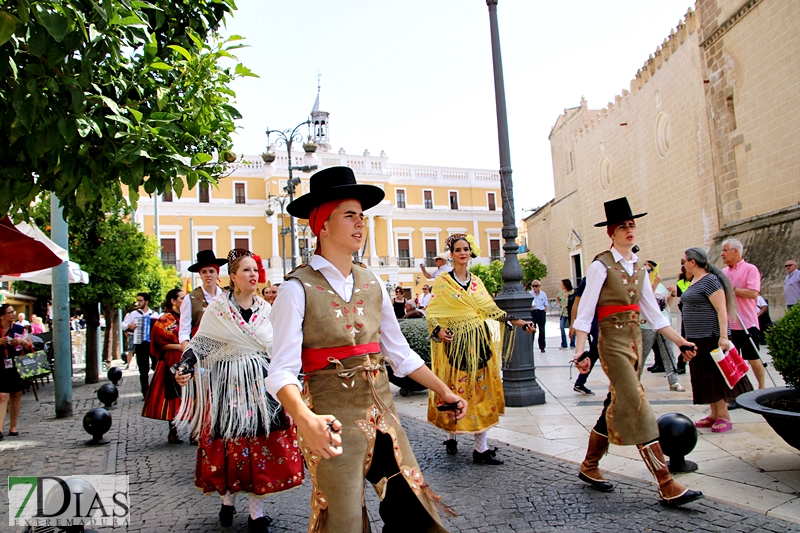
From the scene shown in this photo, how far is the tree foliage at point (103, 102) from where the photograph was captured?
130 inches

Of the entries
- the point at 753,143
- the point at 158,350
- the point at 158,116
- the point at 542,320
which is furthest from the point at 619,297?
the point at 753,143

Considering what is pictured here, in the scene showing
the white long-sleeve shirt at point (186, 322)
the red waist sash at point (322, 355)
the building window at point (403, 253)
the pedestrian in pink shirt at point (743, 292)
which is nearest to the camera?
the red waist sash at point (322, 355)

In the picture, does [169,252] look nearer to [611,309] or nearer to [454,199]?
[454,199]

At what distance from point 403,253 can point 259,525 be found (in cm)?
4772

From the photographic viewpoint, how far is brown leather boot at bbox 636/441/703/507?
394 cm

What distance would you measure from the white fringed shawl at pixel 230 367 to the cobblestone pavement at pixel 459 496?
2.28 feet

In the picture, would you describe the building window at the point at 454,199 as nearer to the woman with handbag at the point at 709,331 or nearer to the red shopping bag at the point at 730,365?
the woman with handbag at the point at 709,331

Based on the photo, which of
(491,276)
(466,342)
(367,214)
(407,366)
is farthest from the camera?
(367,214)

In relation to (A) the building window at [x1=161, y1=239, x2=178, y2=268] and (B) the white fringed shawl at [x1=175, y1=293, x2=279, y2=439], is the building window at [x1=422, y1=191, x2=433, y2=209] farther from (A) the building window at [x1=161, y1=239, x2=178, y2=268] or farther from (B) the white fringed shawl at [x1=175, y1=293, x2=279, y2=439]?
(B) the white fringed shawl at [x1=175, y1=293, x2=279, y2=439]

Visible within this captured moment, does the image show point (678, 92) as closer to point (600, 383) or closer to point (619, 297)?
point (600, 383)

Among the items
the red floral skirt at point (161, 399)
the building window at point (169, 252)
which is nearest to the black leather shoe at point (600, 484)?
the red floral skirt at point (161, 399)

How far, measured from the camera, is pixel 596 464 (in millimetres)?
4430

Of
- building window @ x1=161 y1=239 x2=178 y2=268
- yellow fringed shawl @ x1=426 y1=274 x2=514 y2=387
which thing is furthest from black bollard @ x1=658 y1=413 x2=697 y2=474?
building window @ x1=161 y1=239 x2=178 y2=268

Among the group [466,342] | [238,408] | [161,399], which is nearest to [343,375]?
[238,408]
